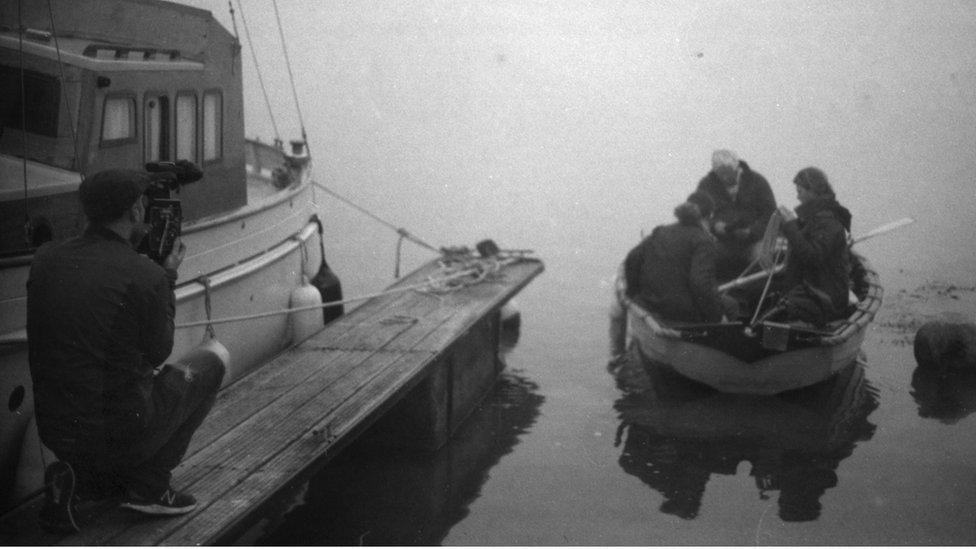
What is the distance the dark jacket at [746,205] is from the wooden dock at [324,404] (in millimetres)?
2663

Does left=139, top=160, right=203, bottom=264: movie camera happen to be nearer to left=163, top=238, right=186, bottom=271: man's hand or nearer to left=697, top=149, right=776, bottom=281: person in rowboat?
left=163, top=238, right=186, bottom=271: man's hand

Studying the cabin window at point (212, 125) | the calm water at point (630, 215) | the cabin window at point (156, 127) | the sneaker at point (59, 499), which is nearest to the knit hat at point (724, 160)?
the calm water at point (630, 215)

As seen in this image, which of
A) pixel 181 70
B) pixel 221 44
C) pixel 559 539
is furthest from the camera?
pixel 221 44

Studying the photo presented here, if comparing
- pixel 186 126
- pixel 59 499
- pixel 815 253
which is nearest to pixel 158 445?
pixel 59 499

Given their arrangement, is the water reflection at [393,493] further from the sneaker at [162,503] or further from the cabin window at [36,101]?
the cabin window at [36,101]

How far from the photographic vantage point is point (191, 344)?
7316 millimetres

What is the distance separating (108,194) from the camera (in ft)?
12.7

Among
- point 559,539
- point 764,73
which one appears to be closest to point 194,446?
point 559,539

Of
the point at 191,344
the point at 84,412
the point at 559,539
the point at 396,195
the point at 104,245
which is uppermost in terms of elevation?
the point at 104,245

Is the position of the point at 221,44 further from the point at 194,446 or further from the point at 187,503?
the point at 187,503

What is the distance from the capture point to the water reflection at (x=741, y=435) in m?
7.14

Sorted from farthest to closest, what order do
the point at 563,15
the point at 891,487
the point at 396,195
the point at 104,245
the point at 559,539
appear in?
the point at 563,15 < the point at 396,195 < the point at 891,487 < the point at 559,539 < the point at 104,245

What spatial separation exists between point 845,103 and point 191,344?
3858 centimetres

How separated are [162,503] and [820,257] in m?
6.28
